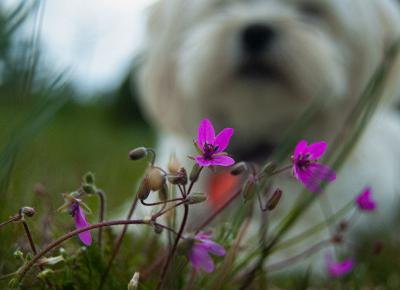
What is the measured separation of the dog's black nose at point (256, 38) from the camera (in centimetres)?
220

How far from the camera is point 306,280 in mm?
754

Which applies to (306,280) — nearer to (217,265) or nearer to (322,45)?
(217,265)

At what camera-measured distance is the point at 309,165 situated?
0.58m

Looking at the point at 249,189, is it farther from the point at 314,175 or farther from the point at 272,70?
the point at 272,70

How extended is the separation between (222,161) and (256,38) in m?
1.73

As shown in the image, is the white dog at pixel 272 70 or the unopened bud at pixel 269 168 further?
the white dog at pixel 272 70

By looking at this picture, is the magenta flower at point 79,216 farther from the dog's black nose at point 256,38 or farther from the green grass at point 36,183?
the dog's black nose at point 256,38

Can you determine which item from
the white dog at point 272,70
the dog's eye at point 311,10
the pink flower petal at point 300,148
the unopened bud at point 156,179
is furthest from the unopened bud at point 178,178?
the dog's eye at point 311,10

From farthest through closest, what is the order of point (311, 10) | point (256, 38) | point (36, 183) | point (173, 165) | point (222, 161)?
1. point (311, 10)
2. point (256, 38)
3. point (36, 183)
4. point (173, 165)
5. point (222, 161)

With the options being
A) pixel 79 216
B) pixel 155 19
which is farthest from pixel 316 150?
pixel 155 19

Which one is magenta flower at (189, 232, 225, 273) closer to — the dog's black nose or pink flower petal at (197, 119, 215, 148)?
pink flower petal at (197, 119, 215, 148)

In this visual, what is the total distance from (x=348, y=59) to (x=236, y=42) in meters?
0.59

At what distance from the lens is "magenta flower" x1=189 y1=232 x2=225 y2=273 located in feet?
1.96

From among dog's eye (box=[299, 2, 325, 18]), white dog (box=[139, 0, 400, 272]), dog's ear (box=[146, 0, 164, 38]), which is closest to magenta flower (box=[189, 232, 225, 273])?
white dog (box=[139, 0, 400, 272])
